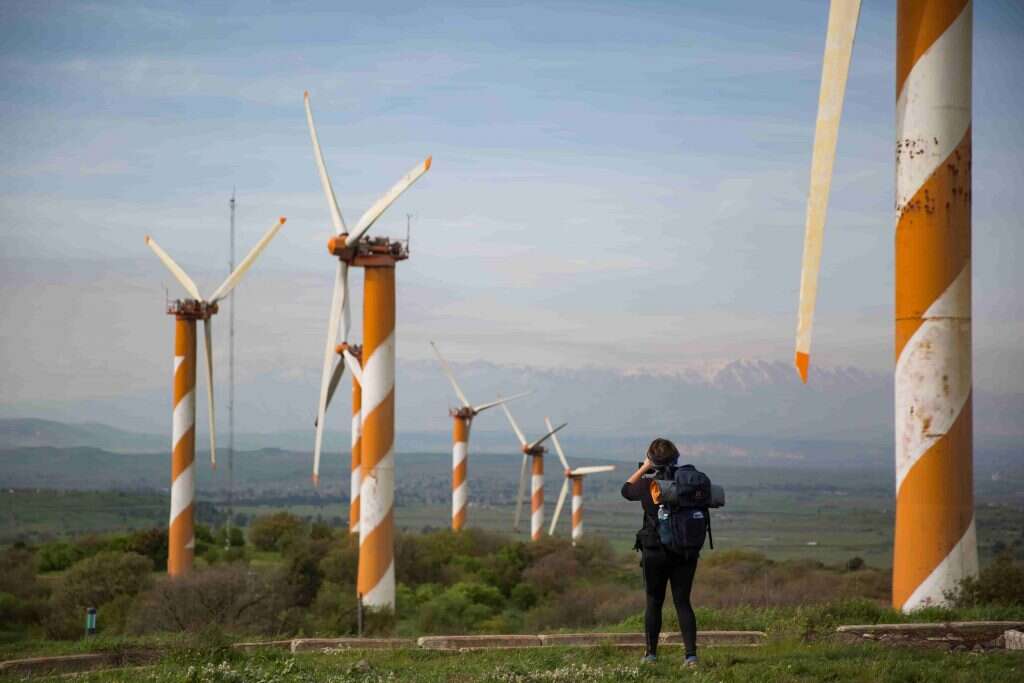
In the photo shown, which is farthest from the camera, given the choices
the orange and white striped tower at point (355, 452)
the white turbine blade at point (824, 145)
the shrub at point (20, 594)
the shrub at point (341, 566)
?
the orange and white striped tower at point (355, 452)

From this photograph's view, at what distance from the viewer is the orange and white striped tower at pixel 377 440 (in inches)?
1303

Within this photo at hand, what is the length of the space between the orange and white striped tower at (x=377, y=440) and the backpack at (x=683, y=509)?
22014mm

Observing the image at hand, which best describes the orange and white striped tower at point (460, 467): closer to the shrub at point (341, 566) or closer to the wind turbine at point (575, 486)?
the wind turbine at point (575, 486)

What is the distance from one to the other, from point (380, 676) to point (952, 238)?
8942mm

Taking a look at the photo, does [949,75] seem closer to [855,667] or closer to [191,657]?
[855,667]

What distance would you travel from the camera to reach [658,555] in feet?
38.5

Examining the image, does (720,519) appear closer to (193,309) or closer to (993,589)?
(193,309)

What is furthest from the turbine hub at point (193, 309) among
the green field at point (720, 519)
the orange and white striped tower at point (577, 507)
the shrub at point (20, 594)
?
the orange and white striped tower at point (577, 507)

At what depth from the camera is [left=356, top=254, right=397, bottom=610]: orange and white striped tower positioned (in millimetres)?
33094

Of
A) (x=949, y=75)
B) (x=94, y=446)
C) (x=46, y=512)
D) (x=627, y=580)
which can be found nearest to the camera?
(x=949, y=75)

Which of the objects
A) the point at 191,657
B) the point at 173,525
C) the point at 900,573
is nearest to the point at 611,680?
the point at 191,657

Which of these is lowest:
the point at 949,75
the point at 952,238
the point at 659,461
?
the point at 659,461

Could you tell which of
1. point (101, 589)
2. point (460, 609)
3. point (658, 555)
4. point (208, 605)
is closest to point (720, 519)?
point (460, 609)

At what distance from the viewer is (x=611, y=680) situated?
10.6 meters
